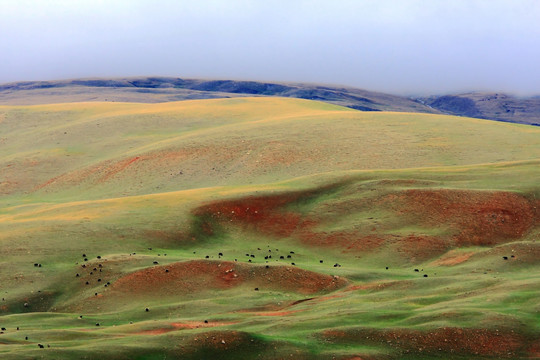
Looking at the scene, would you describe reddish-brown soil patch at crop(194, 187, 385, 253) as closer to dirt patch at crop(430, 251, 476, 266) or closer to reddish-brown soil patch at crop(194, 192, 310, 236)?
reddish-brown soil patch at crop(194, 192, 310, 236)

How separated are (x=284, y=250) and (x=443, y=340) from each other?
57.3 ft

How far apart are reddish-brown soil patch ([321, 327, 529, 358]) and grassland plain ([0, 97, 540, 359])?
0.05 meters

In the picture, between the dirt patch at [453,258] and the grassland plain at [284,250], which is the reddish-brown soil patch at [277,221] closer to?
the grassland plain at [284,250]

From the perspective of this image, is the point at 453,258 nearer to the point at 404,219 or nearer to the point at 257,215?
the point at 404,219

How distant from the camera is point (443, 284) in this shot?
31.9 m

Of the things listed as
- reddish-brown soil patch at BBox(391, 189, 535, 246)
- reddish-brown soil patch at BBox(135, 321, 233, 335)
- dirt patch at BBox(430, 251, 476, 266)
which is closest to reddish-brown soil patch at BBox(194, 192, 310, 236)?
reddish-brown soil patch at BBox(391, 189, 535, 246)

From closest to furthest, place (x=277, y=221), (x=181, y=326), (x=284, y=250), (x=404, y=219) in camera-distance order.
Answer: (x=181, y=326) → (x=284, y=250) → (x=404, y=219) → (x=277, y=221)

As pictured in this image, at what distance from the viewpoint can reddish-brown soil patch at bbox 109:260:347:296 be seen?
33.3m

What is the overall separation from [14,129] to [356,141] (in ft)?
160

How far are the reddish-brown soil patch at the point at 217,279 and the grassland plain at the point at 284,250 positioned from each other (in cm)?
8

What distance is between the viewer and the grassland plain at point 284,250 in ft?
81.2

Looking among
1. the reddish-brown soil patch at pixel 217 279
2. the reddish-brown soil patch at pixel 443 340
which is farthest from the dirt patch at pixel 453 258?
the reddish-brown soil patch at pixel 443 340

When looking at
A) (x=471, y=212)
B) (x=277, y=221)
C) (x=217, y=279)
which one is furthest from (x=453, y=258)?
(x=217, y=279)

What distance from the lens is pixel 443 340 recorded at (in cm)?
2453
